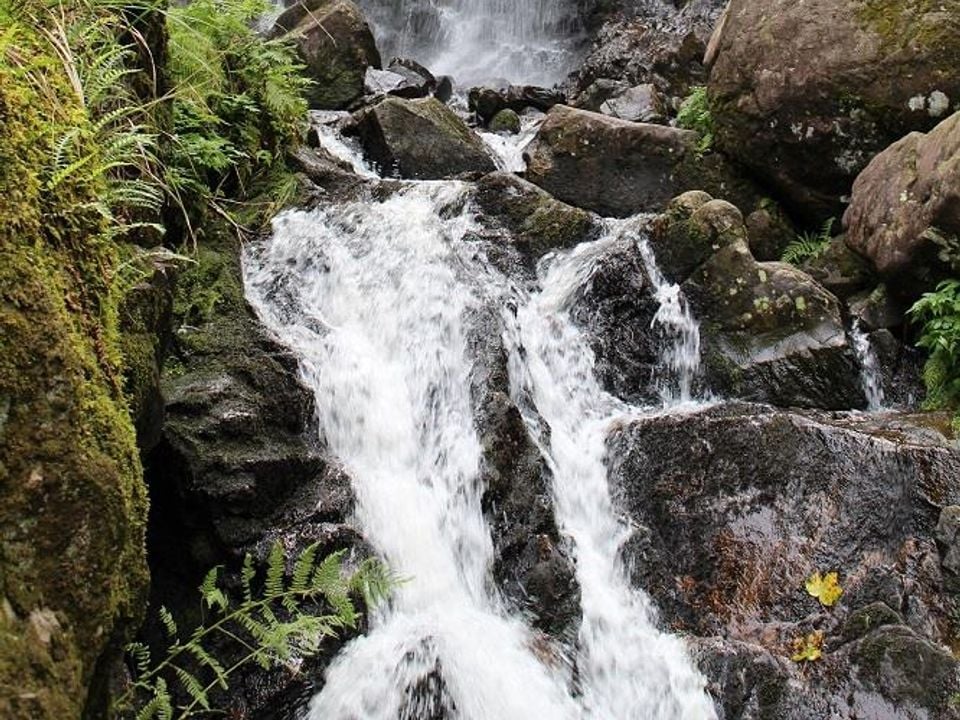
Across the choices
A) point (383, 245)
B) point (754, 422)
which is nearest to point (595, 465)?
point (754, 422)

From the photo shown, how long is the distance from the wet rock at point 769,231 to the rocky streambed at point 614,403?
0.13 feet

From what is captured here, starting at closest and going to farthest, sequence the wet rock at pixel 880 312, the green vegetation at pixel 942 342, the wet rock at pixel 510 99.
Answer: the green vegetation at pixel 942 342
the wet rock at pixel 880 312
the wet rock at pixel 510 99

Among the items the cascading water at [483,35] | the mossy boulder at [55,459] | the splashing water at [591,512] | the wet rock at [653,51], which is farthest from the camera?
the cascading water at [483,35]

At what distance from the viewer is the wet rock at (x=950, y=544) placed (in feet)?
14.9

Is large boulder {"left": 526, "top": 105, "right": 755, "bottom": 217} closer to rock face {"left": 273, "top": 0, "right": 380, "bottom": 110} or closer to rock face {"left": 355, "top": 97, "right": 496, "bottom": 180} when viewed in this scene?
rock face {"left": 355, "top": 97, "right": 496, "bottom": 180}

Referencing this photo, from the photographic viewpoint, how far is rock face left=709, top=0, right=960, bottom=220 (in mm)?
7695

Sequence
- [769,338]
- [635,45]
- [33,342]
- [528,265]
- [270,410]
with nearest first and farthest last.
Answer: [33,342] < [270,410] < [769,338] < [528,265] < [635,45]

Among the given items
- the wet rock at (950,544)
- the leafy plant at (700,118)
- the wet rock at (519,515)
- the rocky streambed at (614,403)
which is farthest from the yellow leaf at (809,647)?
the leafy plant at (700,118)

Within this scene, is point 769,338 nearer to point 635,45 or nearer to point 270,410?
point 270,410

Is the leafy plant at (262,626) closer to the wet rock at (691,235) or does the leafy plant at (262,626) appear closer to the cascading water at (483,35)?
the wet rock at (691,235)

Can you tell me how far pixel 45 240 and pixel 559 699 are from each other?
3464 millimetres

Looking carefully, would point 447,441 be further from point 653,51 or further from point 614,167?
point 653,51

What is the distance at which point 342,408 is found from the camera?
5520 millimetres

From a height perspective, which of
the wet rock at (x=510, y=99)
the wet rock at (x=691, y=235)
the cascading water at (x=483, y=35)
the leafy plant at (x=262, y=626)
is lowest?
the leafy plant at (x=262, y=626)
